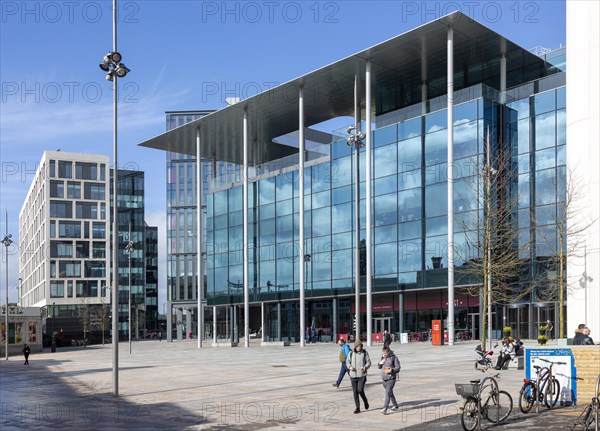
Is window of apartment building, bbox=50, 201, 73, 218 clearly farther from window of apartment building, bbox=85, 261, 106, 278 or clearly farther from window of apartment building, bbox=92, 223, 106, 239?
window of apartment building, bbox=85, 261, 106, 278

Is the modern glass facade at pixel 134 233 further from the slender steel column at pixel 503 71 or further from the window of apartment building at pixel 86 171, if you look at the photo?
the slender steel column at pixel 503 71

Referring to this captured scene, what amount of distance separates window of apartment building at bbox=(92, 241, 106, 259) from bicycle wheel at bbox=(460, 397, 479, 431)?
384 ft

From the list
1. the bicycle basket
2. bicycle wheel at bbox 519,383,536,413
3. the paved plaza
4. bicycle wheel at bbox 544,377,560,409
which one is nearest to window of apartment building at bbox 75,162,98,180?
the paved plaza

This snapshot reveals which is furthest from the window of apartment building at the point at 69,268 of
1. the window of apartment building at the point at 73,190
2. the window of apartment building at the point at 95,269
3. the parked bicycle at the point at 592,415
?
the parked bicycle at the point at 592,415

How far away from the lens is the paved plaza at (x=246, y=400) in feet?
57.3

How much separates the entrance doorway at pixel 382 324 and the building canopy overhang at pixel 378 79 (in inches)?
698

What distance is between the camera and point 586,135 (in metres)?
22.3

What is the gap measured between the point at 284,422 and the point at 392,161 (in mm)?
41939

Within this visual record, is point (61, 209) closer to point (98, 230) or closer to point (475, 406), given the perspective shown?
point (98, 230)

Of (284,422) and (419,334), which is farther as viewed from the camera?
(419,334)

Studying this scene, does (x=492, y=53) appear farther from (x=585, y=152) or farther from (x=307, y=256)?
(x=585, y=152)

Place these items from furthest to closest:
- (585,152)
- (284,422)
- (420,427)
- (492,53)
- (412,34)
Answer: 1. (492,53)
2. (412,34)
3. (585,152)
4. (284,422)
5. (420,427)

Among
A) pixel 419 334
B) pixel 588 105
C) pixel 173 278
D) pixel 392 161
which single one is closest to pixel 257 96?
pixel 392 161

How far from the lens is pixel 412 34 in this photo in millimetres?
50625
